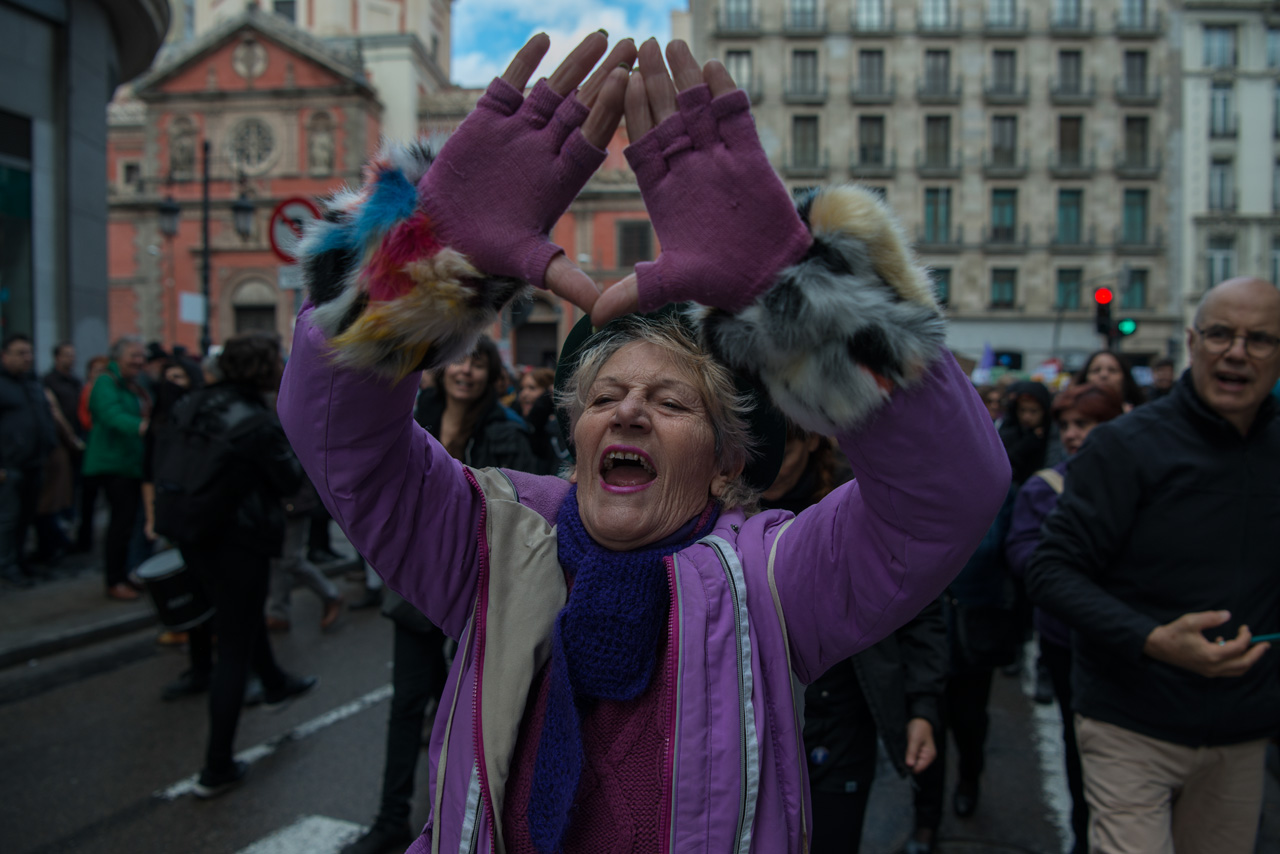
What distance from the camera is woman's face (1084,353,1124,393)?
197 inches

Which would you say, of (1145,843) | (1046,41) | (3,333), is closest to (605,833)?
(1145,843)

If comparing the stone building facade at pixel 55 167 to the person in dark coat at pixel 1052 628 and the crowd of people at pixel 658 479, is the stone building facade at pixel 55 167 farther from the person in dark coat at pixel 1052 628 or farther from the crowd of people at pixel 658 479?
the crowd of people at pixel 658 479

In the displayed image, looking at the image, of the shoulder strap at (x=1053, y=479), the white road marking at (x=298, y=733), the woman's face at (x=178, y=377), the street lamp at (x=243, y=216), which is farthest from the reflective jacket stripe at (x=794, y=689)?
the street lamp at (x=243, y=216)

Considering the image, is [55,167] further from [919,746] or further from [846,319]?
[846,319]

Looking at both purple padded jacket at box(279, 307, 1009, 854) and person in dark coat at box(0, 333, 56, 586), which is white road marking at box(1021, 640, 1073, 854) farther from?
person in dark coat at box(0, 333, 56, 586)

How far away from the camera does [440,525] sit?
1.55m

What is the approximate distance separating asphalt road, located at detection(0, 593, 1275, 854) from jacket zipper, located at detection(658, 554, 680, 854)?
2911 mm

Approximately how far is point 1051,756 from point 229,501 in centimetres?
456

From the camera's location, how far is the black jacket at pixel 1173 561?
8.07 feet

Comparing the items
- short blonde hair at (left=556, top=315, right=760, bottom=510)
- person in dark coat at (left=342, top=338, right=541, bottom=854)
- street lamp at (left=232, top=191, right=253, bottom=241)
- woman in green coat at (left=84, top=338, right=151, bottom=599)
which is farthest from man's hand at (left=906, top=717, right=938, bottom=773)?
street lamp at (left=232, top=191, right=253, bottom=241)

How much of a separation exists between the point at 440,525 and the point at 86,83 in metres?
13.3

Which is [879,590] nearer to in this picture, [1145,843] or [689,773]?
[689,773]

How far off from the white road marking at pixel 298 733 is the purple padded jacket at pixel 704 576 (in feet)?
10.9

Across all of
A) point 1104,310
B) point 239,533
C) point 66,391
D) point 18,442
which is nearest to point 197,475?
point 239,533
